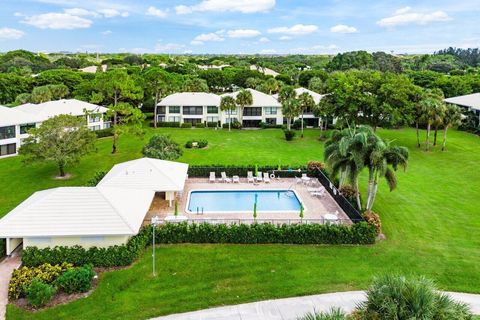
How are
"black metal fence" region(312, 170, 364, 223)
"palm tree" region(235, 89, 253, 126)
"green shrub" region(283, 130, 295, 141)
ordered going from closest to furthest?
"black metal fence" region(312, 170, 364, 223), "green shrub" region(283, 130, 295, 141), "palm tree" region(235, 89, 253, 126)

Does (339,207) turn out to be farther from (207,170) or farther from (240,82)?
(240,82)

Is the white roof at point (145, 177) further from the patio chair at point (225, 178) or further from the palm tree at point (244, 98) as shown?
the palm tree at point (244, 98)

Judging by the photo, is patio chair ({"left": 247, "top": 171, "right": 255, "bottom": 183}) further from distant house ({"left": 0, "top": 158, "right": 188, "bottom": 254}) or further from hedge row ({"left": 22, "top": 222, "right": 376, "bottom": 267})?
distant house ({"left": 0, "top": 158, "right": 188, "bottom": 254})

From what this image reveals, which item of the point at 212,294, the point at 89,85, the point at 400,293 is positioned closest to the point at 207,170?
the point at 212,294

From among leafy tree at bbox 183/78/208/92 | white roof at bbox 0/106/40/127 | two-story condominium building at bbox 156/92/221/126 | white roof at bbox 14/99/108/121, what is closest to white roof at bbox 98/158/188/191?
white roof at bbox 0/106/40/127

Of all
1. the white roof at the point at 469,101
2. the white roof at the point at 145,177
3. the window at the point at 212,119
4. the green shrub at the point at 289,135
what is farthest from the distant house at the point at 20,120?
the white roof at the point at 469,101

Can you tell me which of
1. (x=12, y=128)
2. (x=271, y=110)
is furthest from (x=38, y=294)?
(x=271, y=110)
